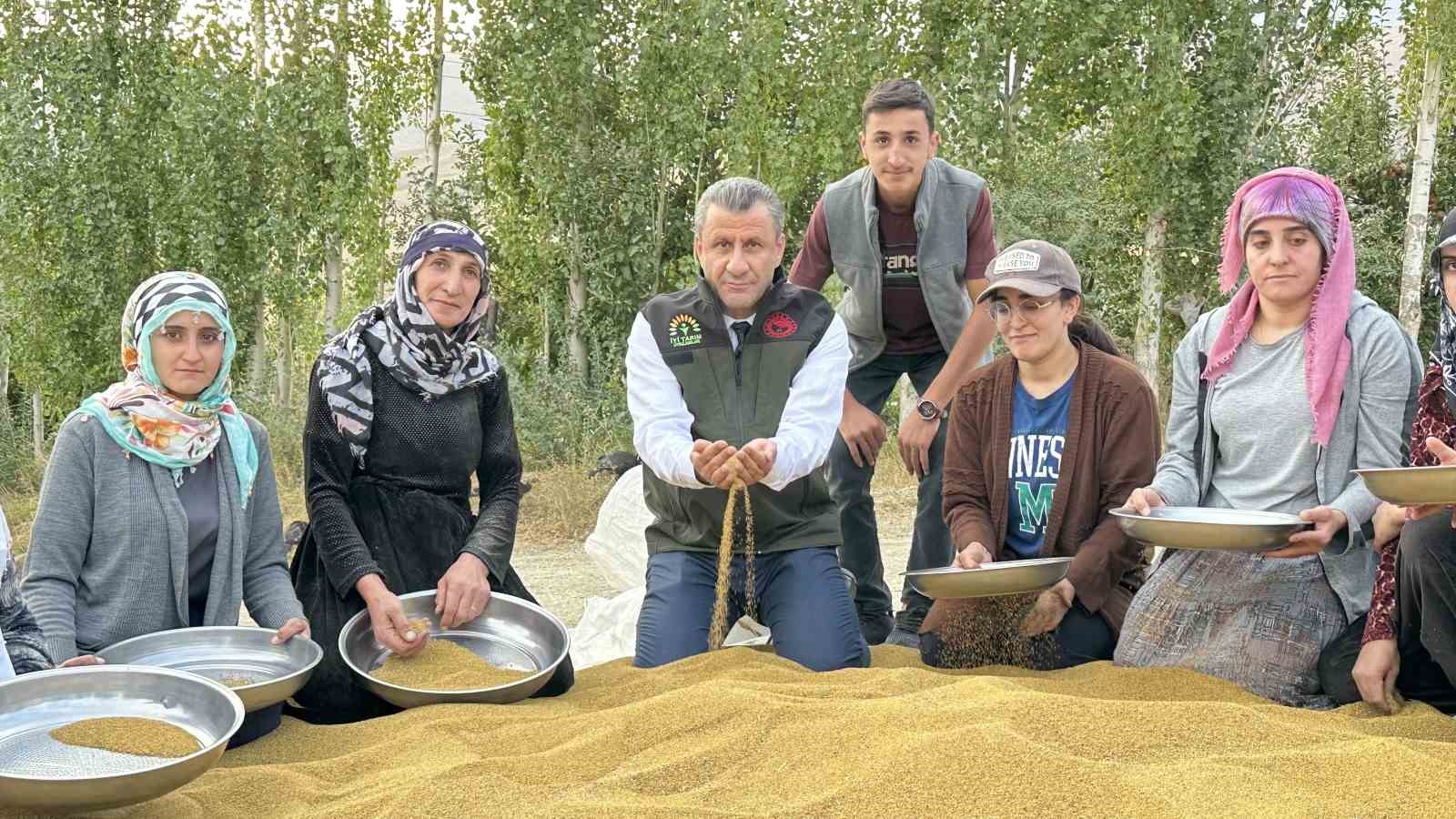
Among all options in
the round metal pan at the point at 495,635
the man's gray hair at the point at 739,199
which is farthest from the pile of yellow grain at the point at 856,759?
the man's gray hair at the point at 739,199

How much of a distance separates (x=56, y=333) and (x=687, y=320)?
9.57 m

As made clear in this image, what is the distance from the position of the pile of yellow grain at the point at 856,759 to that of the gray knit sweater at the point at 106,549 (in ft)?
1.68

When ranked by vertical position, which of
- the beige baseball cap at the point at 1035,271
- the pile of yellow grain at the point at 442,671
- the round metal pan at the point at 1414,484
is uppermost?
the beige baseball cap at the point at 1035,271

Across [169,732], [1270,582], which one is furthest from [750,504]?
[169,732]

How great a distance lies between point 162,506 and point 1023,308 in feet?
8.49

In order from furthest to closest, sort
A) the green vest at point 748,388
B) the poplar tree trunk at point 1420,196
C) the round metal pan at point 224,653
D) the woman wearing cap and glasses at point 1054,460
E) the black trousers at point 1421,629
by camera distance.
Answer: the poplar tree trunk at point 1420,196, the green vest at point 748,388, the woman wearing cap and glasses at point 1054,460, the round metal pan at point 224,653, the black trousers at point 1421,629

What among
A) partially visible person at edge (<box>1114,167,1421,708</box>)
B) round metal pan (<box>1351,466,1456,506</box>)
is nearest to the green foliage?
partially visible person at edge (<box>1114,167,1421,708</box>)

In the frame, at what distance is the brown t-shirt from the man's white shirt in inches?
35.5

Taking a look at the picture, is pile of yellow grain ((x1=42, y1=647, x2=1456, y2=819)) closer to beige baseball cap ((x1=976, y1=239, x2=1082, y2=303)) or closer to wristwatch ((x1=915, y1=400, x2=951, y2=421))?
beige baseball cap ((x1=976, y1=239, x2=1082, y2=303))

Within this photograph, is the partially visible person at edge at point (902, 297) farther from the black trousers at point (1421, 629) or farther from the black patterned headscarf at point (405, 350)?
the black trousers at point (1421, 629)

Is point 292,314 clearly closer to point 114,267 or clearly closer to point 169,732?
point 114,267

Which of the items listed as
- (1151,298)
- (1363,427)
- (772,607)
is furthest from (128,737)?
(1151,298)

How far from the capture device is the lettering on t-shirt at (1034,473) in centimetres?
390

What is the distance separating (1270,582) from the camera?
3486 mm
